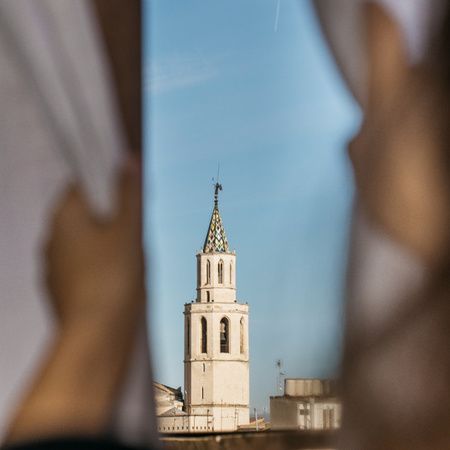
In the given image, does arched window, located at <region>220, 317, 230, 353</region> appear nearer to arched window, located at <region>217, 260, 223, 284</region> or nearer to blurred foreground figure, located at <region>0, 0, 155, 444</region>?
arched window, located at <region>217, 260, 223, 284</region>

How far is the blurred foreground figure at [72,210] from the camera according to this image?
1.55 ft

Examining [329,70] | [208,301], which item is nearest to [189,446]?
[329,70]

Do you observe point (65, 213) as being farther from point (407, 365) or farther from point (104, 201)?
point (407, 365)

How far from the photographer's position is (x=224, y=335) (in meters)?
26.7

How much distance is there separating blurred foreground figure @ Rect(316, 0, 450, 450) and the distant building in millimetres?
23

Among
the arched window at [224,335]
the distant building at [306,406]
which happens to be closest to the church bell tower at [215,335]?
the arched window at [224,335]

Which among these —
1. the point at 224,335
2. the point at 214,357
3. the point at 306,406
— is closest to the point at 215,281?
the point at 224,335

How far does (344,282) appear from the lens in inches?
20.1

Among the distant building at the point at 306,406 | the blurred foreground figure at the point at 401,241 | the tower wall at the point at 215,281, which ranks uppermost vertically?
the tower wall at the point at 215,281

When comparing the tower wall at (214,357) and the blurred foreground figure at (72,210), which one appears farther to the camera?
the tower wall at (214,357)

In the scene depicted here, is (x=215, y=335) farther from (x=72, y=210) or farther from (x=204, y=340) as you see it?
(x=72, y=210)

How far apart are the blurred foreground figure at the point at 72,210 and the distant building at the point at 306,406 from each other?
87 mm

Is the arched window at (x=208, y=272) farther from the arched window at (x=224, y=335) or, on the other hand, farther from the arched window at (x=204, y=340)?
the arched window at (x=224, y=335)

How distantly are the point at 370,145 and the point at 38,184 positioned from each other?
0.17 meters
